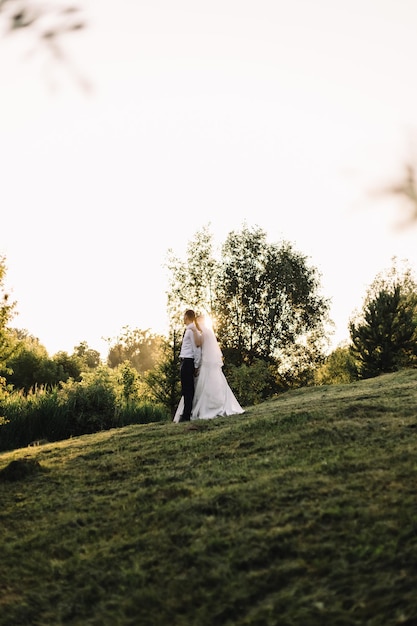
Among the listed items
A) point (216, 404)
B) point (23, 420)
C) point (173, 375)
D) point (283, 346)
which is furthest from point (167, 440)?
point (283, 346)

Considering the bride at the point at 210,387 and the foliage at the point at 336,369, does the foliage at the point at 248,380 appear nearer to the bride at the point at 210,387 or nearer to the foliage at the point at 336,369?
the foliage at the point at 336,369

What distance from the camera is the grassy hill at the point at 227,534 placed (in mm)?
3939

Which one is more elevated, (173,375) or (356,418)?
(173,375)

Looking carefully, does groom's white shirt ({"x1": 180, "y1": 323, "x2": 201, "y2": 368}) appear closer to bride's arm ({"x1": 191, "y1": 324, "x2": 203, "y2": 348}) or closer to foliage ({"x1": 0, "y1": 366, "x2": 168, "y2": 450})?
bride's arm ({"x1": 191, "y1": 324, "x2": 203, "y2": 348})

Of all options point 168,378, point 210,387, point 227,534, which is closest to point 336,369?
→ point 168,378

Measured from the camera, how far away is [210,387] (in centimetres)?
1314

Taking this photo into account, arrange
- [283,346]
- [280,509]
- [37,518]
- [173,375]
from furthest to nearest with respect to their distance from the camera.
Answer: [283,346], [173,375], [37,518], [280,509]

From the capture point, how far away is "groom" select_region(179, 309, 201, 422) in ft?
42.7

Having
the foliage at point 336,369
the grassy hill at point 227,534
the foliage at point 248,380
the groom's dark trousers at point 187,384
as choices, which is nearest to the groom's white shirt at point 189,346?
the groom's dark trousers at point 187,384

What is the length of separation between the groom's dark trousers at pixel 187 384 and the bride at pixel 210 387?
0.47 feet

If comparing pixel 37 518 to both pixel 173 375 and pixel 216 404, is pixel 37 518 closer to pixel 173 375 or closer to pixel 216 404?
pixel 216 404

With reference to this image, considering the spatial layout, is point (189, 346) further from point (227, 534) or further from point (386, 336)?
point (386, 336)

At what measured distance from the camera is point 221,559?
4.55 m

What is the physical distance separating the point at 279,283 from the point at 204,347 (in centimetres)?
3492
